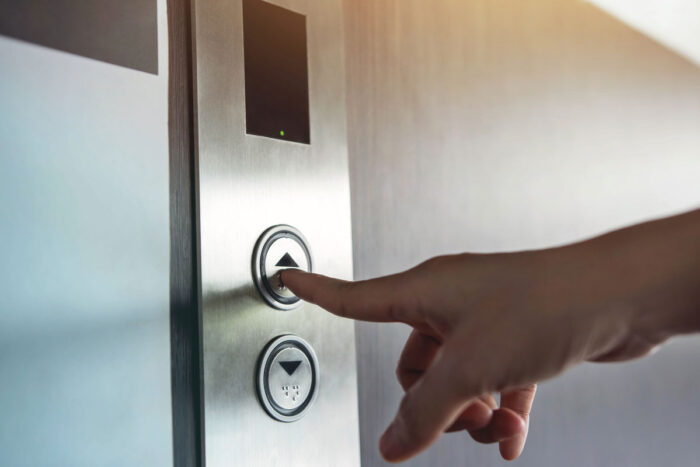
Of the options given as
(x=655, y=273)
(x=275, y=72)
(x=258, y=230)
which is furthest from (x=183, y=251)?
(x=655, y=273)

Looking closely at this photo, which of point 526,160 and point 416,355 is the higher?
point 526,160

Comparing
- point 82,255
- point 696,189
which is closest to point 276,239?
point 82,255

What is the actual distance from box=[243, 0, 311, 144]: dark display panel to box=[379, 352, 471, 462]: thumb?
268 millimetres

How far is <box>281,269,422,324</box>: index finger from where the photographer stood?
300mm

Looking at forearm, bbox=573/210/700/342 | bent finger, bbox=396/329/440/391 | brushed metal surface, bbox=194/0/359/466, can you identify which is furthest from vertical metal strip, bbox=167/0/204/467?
forearm, bbox=573/210/700/342

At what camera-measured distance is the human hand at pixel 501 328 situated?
252mm

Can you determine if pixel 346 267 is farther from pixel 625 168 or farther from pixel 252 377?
pixel 625 168

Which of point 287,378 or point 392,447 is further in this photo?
point 287,378

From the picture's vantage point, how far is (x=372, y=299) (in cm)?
32

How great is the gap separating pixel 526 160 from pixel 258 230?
16.9 inches

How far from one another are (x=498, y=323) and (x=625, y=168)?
791mm

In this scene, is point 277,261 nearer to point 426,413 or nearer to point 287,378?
point 287,378

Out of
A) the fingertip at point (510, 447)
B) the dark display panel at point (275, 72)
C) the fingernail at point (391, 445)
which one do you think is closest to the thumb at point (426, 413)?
the fingernail at point (391, 445)

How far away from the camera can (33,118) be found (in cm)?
35
